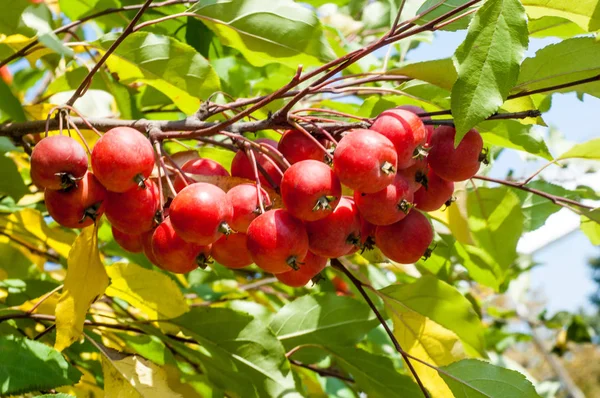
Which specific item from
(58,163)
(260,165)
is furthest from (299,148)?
(58,163)

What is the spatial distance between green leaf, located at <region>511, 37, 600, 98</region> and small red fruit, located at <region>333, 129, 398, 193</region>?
1.07ft

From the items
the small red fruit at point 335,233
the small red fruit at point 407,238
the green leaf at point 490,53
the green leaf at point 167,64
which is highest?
the green leaf at point 490,53

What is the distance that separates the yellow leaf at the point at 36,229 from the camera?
1.69 metres

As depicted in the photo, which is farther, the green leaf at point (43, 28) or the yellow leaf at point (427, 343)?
the yellow leaf at point (427, 343)

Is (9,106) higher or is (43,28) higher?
(43,28)

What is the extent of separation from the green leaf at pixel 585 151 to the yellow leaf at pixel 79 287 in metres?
1.19

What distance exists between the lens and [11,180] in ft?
4.89

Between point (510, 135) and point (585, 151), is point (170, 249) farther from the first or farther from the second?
point (585, 151)

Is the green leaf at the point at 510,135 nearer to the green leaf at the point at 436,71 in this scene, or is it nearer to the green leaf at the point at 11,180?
the green leaf at the point at 436,71

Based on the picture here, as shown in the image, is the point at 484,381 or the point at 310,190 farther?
the point at 484,381

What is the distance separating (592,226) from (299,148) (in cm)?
95

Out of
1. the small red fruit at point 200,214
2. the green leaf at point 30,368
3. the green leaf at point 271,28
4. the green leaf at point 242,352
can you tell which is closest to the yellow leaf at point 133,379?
the green leaf at point 30,368

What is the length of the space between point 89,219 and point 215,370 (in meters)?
0.52

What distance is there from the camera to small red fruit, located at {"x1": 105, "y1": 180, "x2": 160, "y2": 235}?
3.57ft
